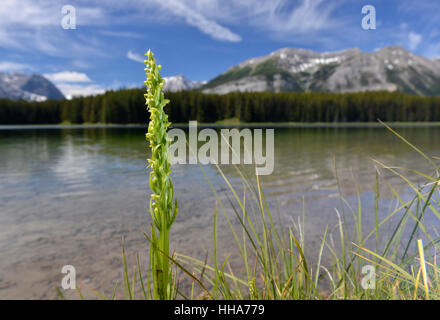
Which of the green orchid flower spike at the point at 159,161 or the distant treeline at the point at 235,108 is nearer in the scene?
the green orchid flower spike at the point at 159,161

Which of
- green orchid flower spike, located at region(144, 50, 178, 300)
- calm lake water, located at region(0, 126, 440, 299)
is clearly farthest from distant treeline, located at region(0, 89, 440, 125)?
green orchid flower spike, located at region(144, 50, 178, 300)

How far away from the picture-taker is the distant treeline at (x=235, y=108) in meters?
137

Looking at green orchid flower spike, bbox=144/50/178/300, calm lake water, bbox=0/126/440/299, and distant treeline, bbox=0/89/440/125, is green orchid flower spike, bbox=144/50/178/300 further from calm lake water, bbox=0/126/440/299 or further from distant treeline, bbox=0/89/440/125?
distant treeline, bbox=0/89/440/125

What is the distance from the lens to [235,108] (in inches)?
6216

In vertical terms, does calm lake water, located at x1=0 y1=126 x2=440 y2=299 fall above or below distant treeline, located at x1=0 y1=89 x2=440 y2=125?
below

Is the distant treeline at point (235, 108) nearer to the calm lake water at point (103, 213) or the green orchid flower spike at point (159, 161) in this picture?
the calm lake water at point (103, 213)

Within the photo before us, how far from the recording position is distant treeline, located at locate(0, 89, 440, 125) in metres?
137

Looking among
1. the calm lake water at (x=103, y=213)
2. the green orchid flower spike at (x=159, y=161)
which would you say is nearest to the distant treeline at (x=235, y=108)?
the calm lake water at (x=103, y=213)

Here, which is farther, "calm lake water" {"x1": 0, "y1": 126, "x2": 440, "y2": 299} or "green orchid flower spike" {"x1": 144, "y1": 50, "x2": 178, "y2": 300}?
"calm lake water" {"x1": 0, "y1": 126, "x2": 440, "y2": 299}

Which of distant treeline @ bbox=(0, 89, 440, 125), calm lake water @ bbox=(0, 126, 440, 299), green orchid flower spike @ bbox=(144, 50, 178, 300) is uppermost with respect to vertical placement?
distant treeline @ bbox=(0, 89, 440, 125)

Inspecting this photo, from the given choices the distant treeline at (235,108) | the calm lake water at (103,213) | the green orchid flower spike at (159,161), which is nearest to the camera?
the green orchid flower spike at (159,161)
